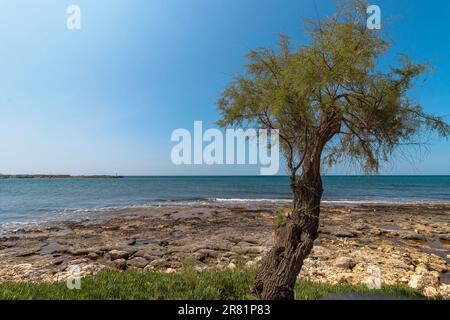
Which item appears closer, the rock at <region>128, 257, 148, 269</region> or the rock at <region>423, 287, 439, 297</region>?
the rock at <region>423, 287, 439, 297</region>

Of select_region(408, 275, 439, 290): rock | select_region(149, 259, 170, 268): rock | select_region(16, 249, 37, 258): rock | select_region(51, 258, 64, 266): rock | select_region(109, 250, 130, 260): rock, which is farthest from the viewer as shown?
select_region(16, 249, 37, 258): rock

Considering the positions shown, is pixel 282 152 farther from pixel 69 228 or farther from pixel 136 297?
pixel 69 228

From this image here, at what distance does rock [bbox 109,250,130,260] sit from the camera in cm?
1210

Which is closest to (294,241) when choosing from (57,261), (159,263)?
(159,263)

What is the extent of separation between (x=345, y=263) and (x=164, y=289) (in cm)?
793

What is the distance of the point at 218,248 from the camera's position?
13.6 m

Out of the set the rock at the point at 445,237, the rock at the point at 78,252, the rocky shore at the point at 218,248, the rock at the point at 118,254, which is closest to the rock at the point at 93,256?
the rocky shore at the point at 218,248

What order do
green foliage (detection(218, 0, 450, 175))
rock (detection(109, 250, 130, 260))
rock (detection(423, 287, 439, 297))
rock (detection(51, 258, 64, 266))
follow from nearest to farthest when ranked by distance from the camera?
green foliage (detection(218, 0, 450, 175)), rock (detection(423, 287, 439, 297)), rock (detection(51, 258, 64, 266)), rock (detection(109, 250, 130, 260))

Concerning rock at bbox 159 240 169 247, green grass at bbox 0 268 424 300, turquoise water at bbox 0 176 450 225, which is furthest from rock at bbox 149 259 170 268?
turquoise water at bbox 0 176 450 225

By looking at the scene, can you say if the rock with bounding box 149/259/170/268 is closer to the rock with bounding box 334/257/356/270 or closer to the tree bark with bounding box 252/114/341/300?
the tree bark with bounding box 252/114/341/300

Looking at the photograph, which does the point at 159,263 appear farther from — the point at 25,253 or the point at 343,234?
the point at 343,234

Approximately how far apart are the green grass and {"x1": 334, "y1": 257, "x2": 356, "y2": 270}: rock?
3967 millimetres
